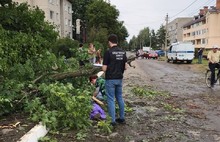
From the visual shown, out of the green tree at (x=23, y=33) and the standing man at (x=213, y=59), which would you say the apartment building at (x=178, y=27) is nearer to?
the standing man at (x=213, y=59)

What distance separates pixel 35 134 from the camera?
5.73 metres

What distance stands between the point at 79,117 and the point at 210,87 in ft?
31.6

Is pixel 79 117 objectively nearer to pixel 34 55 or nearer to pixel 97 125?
pixel 97 125

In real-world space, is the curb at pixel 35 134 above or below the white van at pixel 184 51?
below

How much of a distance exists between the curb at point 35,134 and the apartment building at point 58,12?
42.5m

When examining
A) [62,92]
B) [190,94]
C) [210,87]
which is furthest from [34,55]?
[210,87]

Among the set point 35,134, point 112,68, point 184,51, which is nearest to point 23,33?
point 112,68

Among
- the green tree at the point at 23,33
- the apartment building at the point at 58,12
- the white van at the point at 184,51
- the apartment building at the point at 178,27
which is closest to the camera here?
the green tree at the point at 23,33

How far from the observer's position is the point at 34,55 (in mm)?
10734

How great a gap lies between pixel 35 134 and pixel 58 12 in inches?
2225

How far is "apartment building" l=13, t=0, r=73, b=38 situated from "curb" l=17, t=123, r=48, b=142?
139 ft

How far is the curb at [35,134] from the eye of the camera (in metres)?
5.40

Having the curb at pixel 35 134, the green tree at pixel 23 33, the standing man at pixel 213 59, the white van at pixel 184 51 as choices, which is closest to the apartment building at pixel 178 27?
the white van at pixel 184 51

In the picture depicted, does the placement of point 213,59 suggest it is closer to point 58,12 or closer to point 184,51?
point 184,51
